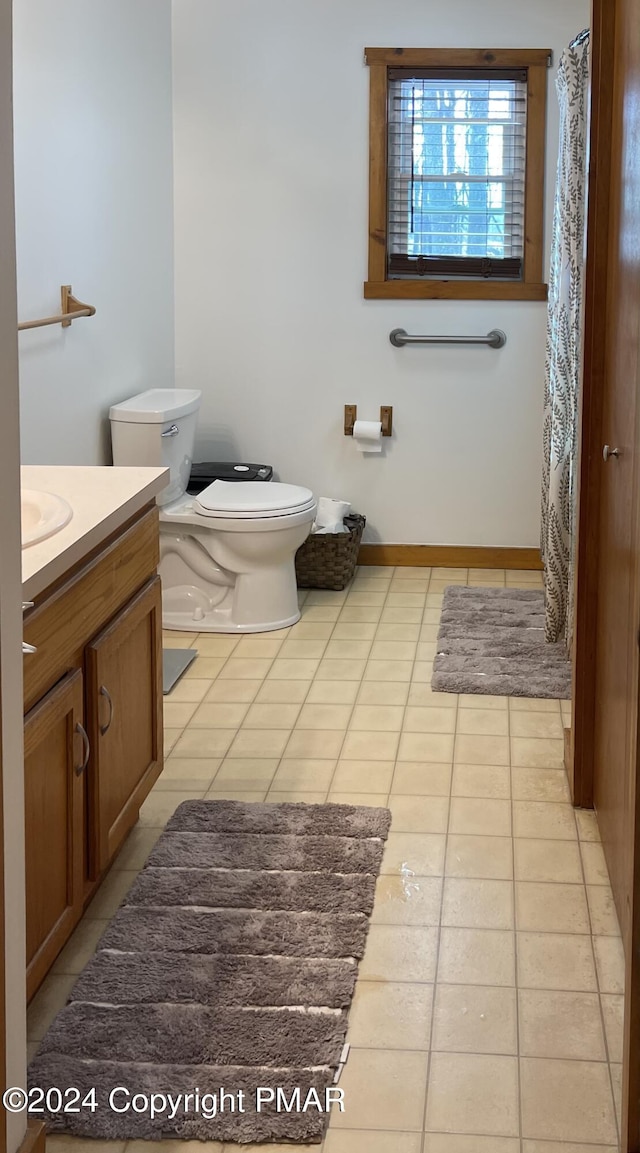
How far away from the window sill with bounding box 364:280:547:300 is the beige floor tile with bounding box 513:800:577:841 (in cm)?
252

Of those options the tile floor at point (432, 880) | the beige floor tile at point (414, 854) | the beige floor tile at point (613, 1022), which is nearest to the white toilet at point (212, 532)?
the tile floor at point (432, 880)

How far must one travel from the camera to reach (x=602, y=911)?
2.70 m

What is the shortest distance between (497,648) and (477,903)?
170 centimetres

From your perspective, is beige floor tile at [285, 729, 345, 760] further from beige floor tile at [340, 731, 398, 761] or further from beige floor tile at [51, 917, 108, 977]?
beige floor tile at [51, 917, 108, 977]

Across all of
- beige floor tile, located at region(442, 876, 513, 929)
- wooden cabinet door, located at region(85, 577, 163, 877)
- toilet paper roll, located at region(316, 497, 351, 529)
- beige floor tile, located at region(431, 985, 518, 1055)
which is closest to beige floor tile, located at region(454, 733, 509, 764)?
beige floor tile, located at region(442, 876, 513, 929)

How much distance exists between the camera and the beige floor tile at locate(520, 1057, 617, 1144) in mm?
2025

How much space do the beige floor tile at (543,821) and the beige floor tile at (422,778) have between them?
7.8 inches

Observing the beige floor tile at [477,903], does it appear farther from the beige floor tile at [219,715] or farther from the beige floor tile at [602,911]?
the beige floor tile at [219,715]

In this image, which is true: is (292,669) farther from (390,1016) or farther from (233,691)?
(390,1016)

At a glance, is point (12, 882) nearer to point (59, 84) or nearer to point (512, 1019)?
point (512, 1019)

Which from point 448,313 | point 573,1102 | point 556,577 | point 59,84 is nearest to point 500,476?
point 448,313

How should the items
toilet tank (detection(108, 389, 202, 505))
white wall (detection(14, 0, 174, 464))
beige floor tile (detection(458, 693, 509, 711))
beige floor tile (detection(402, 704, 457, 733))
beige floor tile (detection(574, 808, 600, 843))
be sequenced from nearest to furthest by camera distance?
beige floor tile (detection(574, 808, 600, 843)) < white wall (detection(14, 0, 174, 464)) < beige floor tile (detection(402, 704, 457, 733)) < beige floor tile (detection(458, 693, 509, 711)) < toilet tank (detection(108, 389, 202, 505))

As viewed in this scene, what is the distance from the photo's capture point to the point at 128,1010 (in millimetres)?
2314

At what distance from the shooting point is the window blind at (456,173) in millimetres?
5070
